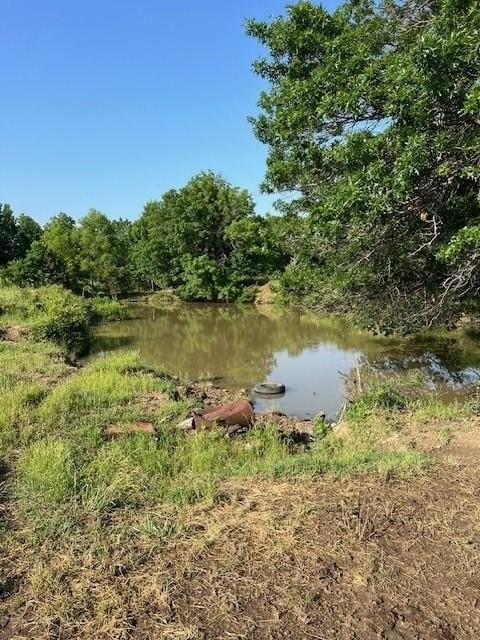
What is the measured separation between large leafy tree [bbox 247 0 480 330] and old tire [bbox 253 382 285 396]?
8.88 ft

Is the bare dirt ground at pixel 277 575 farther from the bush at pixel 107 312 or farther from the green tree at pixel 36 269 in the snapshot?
the green tree at pixel 36 269

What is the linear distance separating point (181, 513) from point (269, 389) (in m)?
7.84

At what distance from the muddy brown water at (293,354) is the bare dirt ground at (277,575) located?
565cm

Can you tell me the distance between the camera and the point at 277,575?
3.02 meters

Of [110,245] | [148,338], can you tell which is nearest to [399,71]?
[148,338]

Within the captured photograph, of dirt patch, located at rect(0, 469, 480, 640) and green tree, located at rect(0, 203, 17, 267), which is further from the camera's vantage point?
green tree, located at rect(0, 203, 17, 267)

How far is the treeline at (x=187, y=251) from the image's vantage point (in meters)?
38.5

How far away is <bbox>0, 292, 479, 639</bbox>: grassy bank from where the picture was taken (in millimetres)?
2761

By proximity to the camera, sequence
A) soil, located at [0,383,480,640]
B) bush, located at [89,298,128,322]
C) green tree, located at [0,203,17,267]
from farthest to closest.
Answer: green tree, located at [0,203,17,267] → bush, located at [89,298,128,322] → soil, located at [0,383,480,640]

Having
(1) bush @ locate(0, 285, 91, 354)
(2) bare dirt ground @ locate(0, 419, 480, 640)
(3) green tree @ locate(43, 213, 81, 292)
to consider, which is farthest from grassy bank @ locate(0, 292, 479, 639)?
(3) green tree @ locate(43, 213, 81, 292)

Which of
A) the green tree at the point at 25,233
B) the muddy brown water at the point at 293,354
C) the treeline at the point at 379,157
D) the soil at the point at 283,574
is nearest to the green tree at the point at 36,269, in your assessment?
the muddy brown water at the point at 293,354

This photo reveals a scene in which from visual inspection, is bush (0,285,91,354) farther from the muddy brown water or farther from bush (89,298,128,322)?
bush (89,298,128,322)

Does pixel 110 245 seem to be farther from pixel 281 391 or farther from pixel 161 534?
pixel 161 534

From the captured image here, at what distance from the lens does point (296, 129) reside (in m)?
7.39
